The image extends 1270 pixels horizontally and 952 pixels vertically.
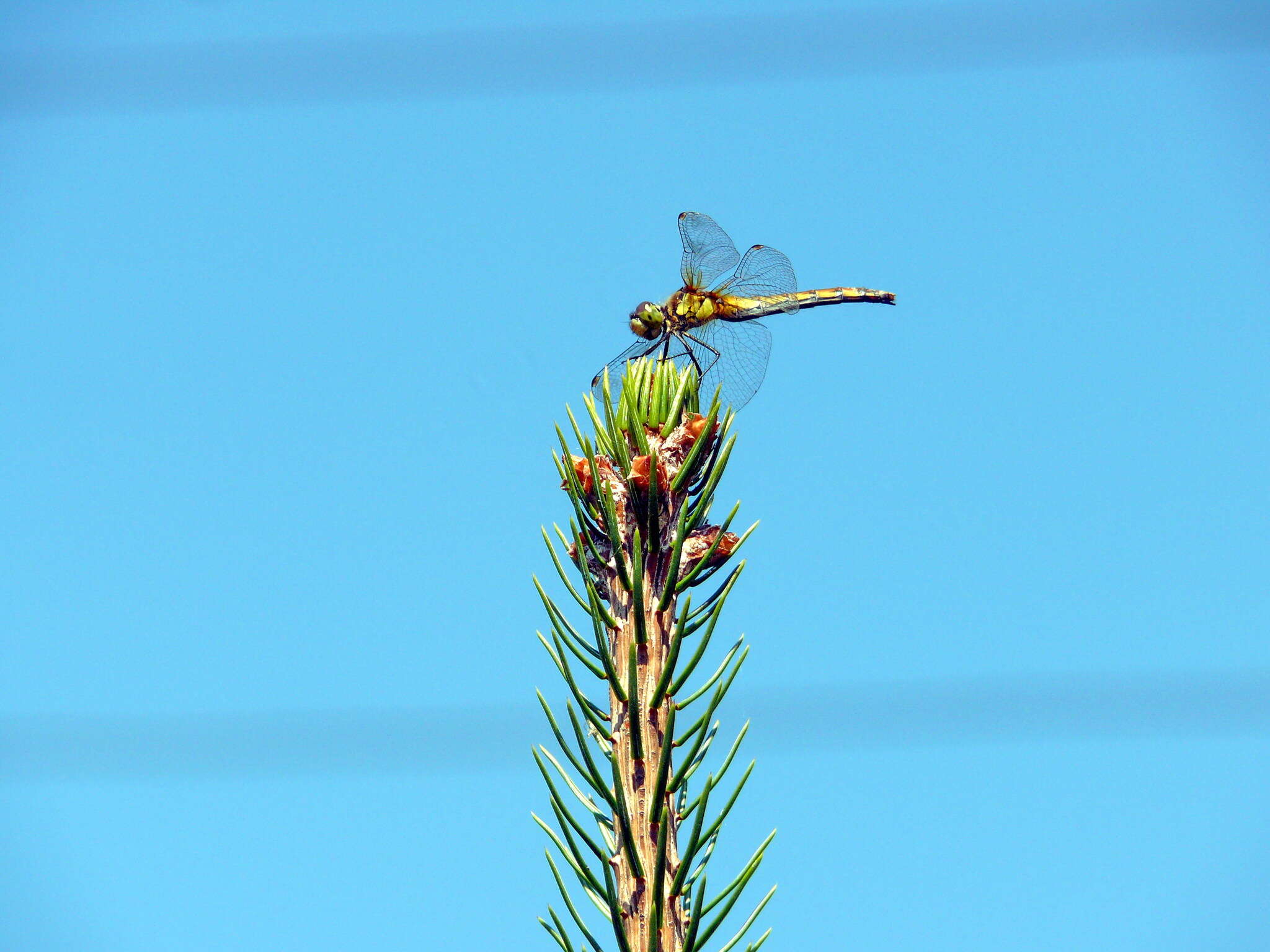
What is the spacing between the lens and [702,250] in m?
4.38

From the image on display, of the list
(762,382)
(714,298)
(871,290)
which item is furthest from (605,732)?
(871,290)

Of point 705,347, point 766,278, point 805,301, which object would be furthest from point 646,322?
point 805,301

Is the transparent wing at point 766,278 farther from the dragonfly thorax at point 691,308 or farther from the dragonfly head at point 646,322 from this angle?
the dragonfly head at point 646,322

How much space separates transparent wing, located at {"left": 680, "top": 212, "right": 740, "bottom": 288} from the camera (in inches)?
171

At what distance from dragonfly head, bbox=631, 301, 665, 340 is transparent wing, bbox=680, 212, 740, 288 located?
0.94 ft

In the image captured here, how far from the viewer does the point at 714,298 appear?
4.32 meters

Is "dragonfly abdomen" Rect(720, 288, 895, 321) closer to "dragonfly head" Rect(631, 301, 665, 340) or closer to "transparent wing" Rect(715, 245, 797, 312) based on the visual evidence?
"transparent wing" Rect(715, 245, 797, 312)

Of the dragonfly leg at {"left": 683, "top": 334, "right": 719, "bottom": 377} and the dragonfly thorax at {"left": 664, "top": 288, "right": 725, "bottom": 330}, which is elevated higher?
the dragonfly thorax at {"left": 664, "top": 288, "right": 725, "bottom": 330}

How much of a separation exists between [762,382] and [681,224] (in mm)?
757

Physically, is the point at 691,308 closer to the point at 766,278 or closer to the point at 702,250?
the point at 702,250

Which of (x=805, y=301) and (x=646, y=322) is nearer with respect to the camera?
(x=646, y=322)

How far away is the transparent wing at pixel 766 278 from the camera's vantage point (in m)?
4.45

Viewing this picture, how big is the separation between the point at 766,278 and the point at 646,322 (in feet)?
2.40

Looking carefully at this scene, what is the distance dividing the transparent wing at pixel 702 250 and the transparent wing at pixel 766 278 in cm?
8
